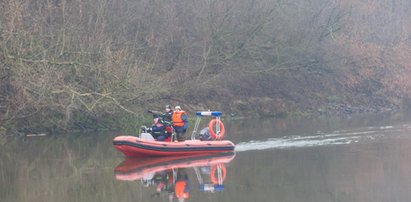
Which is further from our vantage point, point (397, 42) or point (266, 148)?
point (397, 42)

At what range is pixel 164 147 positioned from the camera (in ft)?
63.9

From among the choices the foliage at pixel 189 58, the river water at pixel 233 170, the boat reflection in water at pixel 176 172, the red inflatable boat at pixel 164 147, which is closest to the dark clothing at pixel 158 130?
the red inflatable boat at pixel 164 147

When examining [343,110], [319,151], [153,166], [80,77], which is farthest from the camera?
[343,110]

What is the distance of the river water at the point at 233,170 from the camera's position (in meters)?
14.6

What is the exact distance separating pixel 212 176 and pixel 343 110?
2072 cm

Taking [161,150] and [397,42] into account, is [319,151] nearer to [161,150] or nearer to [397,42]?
[161,150]

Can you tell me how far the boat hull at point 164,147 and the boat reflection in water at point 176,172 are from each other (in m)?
0.15

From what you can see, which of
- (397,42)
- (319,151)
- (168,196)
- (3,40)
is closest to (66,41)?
(3,40)

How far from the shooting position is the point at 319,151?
2075 centimetres

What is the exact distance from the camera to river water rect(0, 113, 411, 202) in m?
14.6

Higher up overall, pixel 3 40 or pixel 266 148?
pixel 3 40

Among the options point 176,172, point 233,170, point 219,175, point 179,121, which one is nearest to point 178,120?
point 179,121

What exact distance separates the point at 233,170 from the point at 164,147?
2.61 m

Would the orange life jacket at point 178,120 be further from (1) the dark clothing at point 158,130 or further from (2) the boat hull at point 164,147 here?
(2) the boat hull at point 164,147
